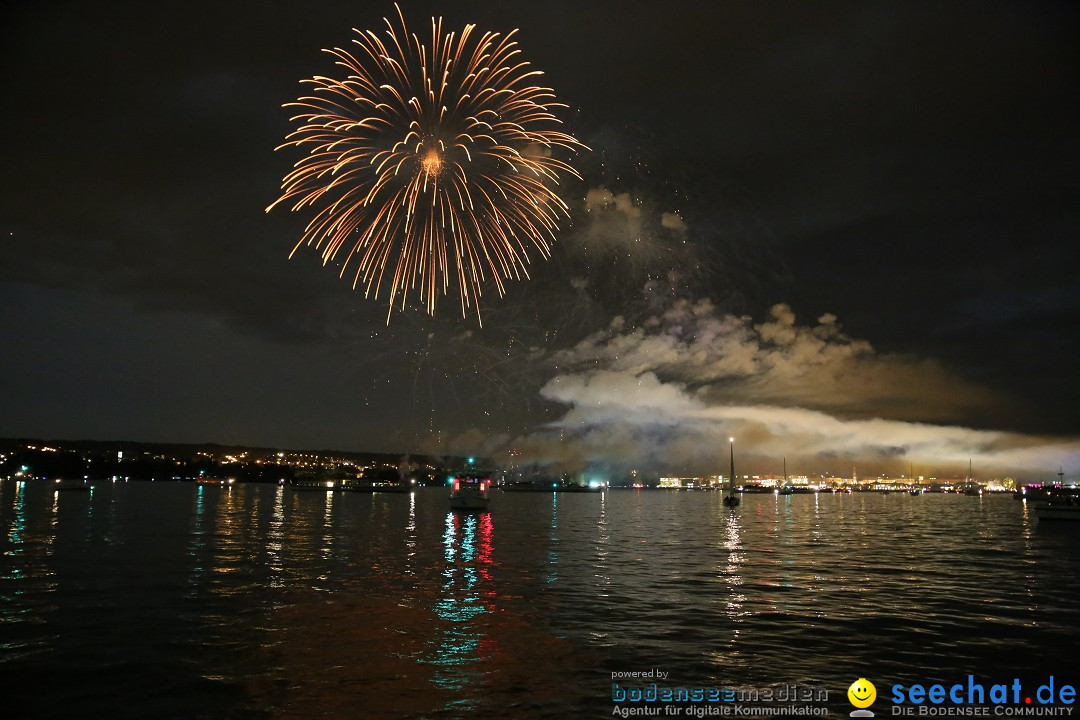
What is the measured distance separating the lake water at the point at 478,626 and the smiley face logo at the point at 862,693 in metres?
0.31

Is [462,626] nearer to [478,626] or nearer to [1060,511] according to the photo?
[478,626]

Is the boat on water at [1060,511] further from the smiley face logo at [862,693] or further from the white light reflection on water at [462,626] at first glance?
the smiley face logo at [862,693]

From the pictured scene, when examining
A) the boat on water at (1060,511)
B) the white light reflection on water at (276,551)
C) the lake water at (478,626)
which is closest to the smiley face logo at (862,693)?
the lake water at (478,626)

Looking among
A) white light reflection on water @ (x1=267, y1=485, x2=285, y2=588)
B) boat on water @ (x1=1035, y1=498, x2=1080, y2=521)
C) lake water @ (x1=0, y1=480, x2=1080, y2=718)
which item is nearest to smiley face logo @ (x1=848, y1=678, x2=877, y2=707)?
lake water @ (x1=0, y1=480, x2=1080, y2=718)

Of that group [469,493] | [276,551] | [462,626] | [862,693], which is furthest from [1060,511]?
[462,626]

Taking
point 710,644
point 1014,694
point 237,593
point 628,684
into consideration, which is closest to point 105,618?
point 237,593

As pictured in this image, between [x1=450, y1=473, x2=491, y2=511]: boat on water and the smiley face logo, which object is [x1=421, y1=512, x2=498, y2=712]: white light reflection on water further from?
[x1=450, y1=473, x2=491, y2=511]: boat on water

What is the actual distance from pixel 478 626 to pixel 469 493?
314 feet

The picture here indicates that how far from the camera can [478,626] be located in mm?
23766

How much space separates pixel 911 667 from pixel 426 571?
24.1 meters

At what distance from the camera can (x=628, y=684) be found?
1748 centimetres

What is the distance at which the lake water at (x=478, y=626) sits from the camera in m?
16.7

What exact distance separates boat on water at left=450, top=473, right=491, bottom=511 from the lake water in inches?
2713

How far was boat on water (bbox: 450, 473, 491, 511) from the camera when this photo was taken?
11700 cm
